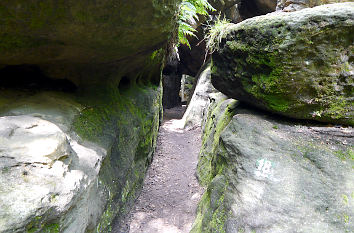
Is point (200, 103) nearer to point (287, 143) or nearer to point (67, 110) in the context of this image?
point (287, 143)

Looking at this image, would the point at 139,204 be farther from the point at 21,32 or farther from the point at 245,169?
the point at 21,32

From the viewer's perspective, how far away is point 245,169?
262 cm

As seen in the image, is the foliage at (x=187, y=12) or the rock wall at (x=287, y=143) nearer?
the rock wall at (x=287, y=143)

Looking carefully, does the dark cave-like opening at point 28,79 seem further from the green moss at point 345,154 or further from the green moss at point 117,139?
the green moss at point 345,154

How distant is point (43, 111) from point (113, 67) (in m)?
1.42

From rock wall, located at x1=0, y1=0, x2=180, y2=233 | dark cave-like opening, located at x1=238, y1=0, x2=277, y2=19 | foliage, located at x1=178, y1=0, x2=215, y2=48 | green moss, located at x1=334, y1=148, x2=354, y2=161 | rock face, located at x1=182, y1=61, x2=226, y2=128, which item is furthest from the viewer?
dark cave-like opening, located at x1=238, y1=0, x2=277, y2=19

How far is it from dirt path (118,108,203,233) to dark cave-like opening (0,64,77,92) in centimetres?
250

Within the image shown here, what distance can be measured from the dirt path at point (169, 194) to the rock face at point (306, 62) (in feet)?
8.00

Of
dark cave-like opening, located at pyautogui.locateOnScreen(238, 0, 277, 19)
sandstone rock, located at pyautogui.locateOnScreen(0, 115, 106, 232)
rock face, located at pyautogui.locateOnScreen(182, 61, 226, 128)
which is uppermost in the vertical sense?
dark cave-like opening, located at pyautogui.locateOnScreen(238, 0, 277, 19)

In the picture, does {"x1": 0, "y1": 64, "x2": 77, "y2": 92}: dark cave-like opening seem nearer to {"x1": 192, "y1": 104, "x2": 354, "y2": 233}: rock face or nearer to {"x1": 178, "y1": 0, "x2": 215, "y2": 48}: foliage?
{"x1": 192, "y1": 104, "x2": 354, "y2": 233}: rock face

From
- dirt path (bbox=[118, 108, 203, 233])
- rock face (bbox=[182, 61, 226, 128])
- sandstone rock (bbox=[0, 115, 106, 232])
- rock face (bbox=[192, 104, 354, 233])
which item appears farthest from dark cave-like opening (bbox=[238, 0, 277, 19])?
sandstone rock (bbox=[0, 115, 106, 232])

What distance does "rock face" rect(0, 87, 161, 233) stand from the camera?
1511 mm

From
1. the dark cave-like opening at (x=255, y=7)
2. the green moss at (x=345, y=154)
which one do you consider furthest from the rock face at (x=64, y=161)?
the dark cave-like opening at (x=255, y=7)

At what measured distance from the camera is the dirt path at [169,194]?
12.2 feet
